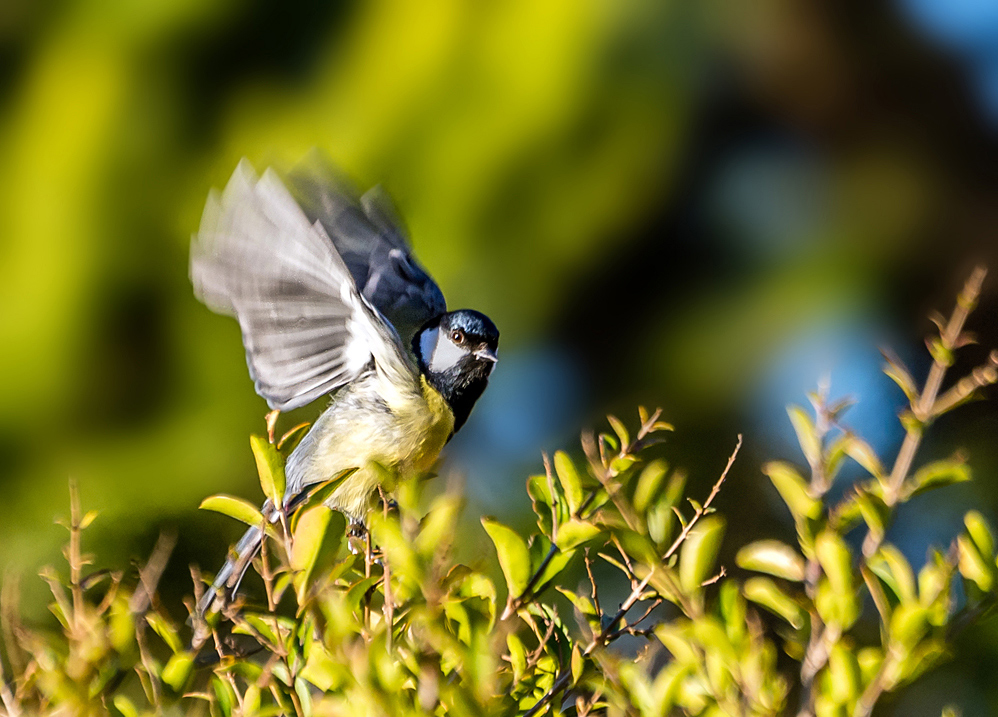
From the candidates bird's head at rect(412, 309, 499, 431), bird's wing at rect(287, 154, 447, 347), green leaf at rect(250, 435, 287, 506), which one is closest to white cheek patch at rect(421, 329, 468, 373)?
bird's head at rect(412, 309, 499, 431)

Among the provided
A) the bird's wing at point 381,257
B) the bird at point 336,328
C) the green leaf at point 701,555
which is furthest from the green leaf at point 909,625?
the bird's wing at point 381,257

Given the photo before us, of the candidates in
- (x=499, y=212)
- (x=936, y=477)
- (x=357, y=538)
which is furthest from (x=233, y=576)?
(x=499, y=212)

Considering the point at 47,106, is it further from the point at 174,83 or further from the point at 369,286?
the point at 369,286

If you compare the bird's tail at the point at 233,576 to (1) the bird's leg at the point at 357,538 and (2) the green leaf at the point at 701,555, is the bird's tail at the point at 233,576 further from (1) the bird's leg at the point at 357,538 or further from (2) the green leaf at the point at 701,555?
(2) the green leaf at the point at 701,555

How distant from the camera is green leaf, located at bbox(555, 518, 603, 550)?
0.60 meters

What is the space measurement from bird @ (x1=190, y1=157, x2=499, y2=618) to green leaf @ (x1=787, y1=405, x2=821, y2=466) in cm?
62

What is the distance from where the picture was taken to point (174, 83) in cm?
213

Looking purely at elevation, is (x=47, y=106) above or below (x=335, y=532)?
above

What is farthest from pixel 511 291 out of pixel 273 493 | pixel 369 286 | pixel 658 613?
pixel 273 493

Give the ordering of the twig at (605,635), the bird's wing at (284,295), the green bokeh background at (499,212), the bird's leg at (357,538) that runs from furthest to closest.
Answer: the green bokeh background at (499,212), the bird's wing at (284,295), the bird's leg at (357,538), the twig at (605,635)

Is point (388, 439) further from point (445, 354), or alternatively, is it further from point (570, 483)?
point (570, 483)

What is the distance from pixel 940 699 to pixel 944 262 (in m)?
1.37

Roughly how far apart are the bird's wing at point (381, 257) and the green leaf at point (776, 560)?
3.36 feet

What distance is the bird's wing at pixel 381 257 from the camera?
1.60m
